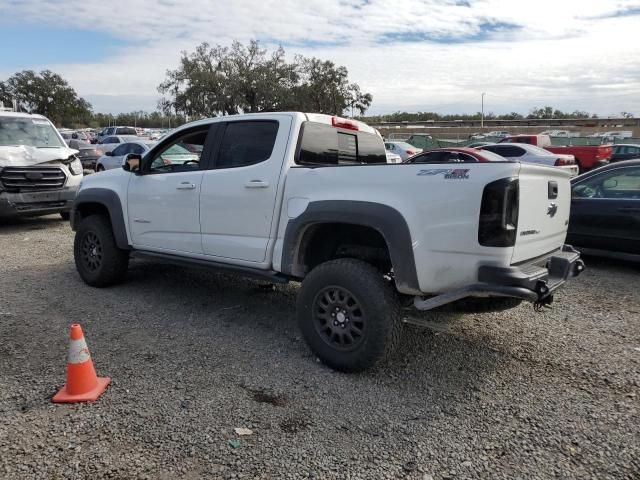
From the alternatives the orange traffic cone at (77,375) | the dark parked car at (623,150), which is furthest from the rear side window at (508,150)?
the orange traffic cone at (77,375)

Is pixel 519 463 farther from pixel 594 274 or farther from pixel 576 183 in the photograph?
pixel 576 183

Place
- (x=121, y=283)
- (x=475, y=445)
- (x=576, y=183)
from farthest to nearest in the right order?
(x=576, y=183)
(x=121, y=283)
(x=475, y=445)

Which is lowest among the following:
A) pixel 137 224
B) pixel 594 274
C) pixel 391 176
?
pixel 594 274

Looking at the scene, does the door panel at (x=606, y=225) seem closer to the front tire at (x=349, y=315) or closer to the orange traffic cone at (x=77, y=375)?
the front tire at (x=349, y=315)

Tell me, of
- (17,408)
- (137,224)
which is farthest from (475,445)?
(137,224)

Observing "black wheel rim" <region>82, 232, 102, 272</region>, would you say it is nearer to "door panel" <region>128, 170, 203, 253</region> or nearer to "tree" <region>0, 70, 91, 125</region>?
"door panel" <region>128, 170, 203, 253</region>

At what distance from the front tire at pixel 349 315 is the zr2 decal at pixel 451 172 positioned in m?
0.81

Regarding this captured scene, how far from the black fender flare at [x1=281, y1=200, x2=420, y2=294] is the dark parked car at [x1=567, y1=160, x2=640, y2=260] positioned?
178 inches

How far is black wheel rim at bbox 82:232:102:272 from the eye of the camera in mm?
5703

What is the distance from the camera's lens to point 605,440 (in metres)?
2.93

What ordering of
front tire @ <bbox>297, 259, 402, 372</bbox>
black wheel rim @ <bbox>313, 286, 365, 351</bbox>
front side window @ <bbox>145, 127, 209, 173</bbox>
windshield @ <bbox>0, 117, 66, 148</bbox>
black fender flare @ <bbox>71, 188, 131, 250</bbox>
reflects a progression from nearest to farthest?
1. front tire @ <bbox>297, 259, 402, 372</bbox>
2. black wheel rim @ <bbox>313, 286, 365, 351</bbox>
3. front side window @ <bbox>145, 127, 209, 173</bbox>
4. black fender flare @ <bbox>71, 188, 131, 250</bbox>
5. windshield @ <bbox>0, 117, 66, 148</bbox>

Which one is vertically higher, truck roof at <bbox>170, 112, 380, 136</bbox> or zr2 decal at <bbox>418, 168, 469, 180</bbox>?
truck roof at <bbox>170, 112, 380, 136</bbox>

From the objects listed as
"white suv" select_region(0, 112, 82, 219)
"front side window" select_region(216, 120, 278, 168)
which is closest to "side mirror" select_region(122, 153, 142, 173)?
"front side window" select_region(216, 120, 278, 168)

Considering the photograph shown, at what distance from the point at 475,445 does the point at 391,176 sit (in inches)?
67.7
